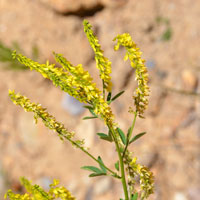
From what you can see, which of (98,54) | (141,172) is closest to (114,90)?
(141,172)

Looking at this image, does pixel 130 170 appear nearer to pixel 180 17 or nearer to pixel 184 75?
pixel 184 75

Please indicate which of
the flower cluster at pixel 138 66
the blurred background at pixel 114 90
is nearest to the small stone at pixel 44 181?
the blurred background at pixel 114 90

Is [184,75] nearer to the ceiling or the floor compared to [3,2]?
nearer to the floor

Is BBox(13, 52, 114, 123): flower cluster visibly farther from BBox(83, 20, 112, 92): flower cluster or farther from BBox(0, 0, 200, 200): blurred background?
BBox(0, 0, 200, 200): blurred background

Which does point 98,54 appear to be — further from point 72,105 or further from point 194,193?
point 72,105

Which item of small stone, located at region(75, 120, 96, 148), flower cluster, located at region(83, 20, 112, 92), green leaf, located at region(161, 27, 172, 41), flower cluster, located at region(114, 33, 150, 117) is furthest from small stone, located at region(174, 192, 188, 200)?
flower cluster, located at region(83, 20, 112, 92)

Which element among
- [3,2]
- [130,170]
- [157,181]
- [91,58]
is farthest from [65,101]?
[130,170]
